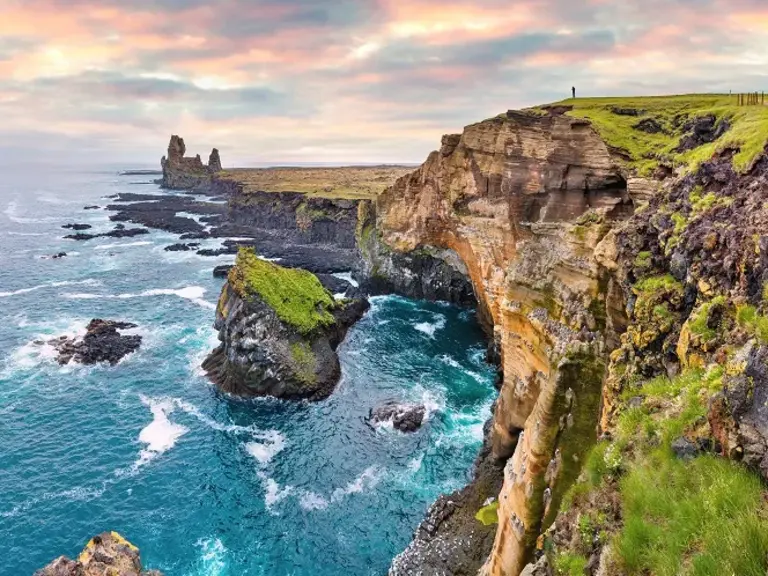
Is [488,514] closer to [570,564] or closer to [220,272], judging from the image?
[570,564]

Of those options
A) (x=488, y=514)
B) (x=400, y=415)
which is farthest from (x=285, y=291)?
(x=488, y=514)

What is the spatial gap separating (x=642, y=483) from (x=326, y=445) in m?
34.3

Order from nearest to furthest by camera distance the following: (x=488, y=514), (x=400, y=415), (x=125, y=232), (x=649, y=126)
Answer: (x=488, y=514) → (x=649, y=126) → (x=400, y=415) → (x=125, y=232)

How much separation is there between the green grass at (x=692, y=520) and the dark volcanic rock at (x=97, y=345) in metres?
57.4

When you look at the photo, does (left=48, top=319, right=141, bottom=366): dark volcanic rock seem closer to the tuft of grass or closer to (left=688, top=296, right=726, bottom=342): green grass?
→ the tuft of grass

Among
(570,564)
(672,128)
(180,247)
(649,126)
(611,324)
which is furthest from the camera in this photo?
(180,247)

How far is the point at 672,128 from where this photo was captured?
35156 mm

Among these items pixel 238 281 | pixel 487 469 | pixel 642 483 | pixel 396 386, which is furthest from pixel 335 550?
pixel 238 281

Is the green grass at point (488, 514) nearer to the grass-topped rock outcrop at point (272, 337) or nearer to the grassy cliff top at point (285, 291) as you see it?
the grass-topped rock outcrop at point (272, 337)

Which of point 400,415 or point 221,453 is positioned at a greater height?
point 400,415

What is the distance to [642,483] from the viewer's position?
10.0 m

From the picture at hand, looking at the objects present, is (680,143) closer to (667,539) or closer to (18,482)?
(667,539)

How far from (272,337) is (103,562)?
30361 mm

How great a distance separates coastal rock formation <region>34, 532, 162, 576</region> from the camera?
70.7 ft
